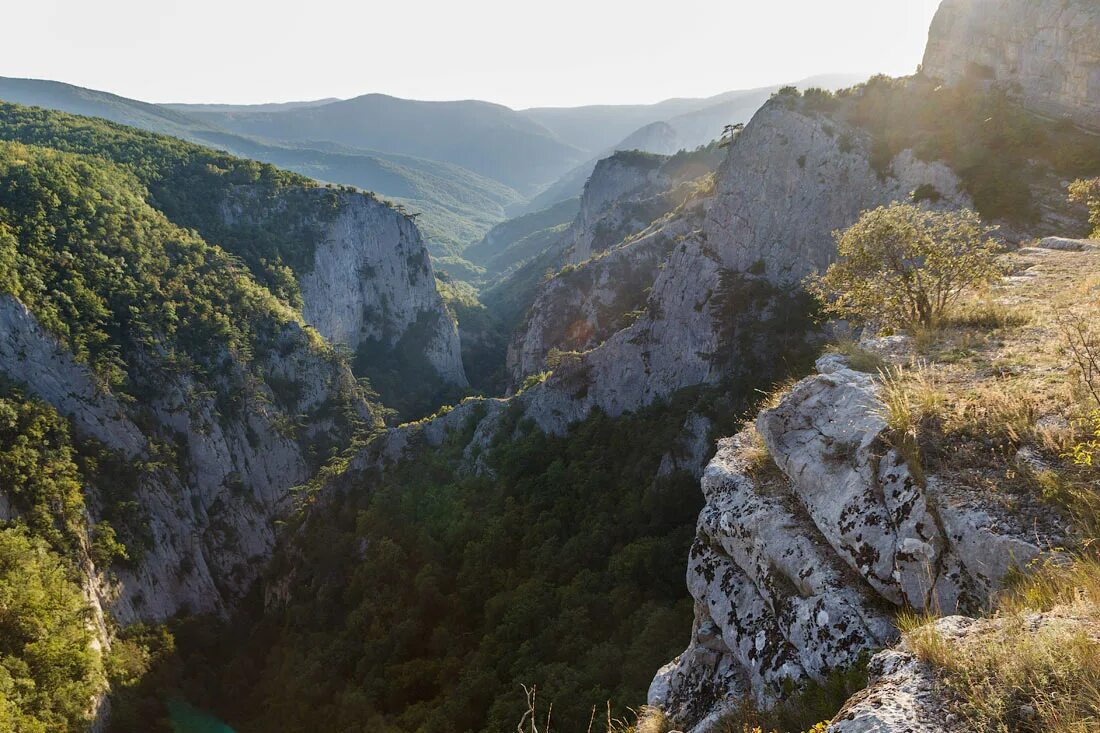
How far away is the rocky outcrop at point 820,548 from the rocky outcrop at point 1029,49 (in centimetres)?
3341

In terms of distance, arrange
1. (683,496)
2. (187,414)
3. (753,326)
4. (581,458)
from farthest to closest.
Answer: (187,414) → (581,458) → (753,326) → (683,496)

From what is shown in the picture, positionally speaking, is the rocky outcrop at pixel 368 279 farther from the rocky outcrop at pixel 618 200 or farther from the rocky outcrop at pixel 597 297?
the rocky outcrop at pixel 597 297

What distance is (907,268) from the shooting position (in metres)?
12.5

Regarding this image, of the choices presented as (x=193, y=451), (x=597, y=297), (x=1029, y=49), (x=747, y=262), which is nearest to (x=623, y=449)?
(x=747, y=262)

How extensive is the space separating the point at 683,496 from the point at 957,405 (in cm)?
2752

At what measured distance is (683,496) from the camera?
33.3 m

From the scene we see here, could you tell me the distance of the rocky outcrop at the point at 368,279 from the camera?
101 metres

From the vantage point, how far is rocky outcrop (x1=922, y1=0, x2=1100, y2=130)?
27.9 m

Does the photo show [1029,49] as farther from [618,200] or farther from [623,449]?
[618,200]

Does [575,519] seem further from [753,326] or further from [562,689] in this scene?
[753,326]

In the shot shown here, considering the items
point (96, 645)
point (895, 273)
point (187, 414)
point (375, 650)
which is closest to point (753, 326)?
point (895, 273)

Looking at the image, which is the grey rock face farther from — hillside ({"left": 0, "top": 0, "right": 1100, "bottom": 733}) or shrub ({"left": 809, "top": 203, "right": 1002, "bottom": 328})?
shrub ({"left": 809, "top": 203, "right": 1002, "bottom": 328})

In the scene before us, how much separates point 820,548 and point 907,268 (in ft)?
27.5

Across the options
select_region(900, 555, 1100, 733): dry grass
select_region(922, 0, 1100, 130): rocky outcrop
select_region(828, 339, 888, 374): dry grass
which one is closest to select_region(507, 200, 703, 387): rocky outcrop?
select_region(922, 0, 1100, 130): rocky outcrop
